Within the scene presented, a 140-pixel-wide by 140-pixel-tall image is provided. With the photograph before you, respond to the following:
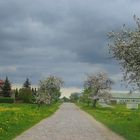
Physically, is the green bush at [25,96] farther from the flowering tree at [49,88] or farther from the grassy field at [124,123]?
the grassy field at [124,123]

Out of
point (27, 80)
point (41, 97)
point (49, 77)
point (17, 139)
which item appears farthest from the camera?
point (27, 80)

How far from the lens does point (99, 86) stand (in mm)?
111375

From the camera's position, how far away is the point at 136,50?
31.5m

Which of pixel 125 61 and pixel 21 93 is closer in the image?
pixel 125 61

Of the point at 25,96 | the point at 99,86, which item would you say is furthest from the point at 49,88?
the point at 25,96

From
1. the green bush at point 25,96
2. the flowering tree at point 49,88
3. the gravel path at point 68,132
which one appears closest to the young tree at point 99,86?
the flowering tree at point 49,88

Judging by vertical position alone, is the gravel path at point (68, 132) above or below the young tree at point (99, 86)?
below

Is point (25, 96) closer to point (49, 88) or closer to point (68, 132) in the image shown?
point (49, 88)

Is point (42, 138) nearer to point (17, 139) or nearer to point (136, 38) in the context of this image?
point (17, 139)

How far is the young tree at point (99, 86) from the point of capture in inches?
4336

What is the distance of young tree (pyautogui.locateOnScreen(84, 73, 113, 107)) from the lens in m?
110

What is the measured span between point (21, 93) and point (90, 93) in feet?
125

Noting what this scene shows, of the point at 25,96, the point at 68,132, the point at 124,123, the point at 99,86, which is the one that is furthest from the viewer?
the point at 25,96

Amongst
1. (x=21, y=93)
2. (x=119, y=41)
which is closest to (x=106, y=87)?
(x=21, y=93)
